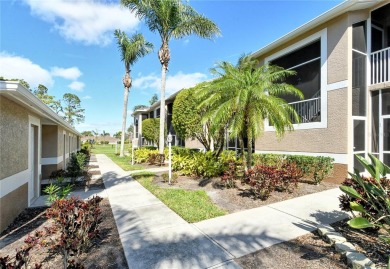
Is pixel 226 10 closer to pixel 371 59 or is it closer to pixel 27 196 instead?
pixel 371 59

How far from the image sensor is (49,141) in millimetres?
9992

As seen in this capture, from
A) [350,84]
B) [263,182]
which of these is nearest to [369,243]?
[263,182]

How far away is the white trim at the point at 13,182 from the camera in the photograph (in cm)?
489

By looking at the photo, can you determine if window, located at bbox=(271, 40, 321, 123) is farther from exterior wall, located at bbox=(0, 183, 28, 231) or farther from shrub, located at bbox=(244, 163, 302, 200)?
exterior wall, located at bbox=(0, 183, 28, 231)

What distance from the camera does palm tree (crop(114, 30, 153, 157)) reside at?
21.0 m

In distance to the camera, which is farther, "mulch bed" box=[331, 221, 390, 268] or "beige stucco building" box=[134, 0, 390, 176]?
"beige stucco building" box=[134, 0, 390, 176]

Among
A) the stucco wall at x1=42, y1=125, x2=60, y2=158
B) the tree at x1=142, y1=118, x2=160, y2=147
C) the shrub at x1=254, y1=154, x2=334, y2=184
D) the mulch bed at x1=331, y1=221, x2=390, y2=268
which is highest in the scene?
the tree at x1=142, y1=118, x2=160, y2=147

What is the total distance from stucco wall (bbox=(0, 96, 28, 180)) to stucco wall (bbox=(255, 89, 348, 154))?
8834 mm

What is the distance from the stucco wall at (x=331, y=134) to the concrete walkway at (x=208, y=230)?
2974 millimetres

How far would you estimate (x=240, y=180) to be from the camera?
9039 mm

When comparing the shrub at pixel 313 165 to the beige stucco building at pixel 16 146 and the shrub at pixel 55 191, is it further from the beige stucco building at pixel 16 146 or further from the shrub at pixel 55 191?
the beige stucco building at pixel 16 146

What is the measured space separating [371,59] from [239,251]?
34.0ft

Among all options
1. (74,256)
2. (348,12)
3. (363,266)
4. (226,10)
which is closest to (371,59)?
(348,12)

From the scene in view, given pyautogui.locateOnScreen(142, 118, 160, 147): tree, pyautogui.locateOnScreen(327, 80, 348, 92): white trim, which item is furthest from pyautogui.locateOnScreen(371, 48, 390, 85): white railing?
pyautogui.locateOnScreen(142, 118, 160, 147): tree
